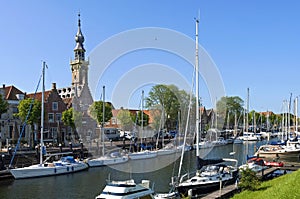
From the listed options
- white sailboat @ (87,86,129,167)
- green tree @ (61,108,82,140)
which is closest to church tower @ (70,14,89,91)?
green tree @ (61,108,82,140)

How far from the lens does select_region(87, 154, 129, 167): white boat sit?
42094 millimetres

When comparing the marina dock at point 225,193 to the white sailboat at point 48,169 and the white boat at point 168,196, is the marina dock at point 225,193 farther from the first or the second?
the white sailboat at point 48,169

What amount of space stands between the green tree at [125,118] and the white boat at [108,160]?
932 inches

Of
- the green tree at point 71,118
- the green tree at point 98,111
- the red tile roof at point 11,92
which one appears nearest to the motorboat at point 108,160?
the green tree at point 71,118

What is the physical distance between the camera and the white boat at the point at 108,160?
42094 mm

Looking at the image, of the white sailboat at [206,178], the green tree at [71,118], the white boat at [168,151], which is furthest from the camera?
the green tree at [71,118]

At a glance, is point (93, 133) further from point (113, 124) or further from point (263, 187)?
point (263, 187)

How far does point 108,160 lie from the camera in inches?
1708

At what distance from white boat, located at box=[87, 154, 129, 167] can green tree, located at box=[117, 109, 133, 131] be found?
23.7 m

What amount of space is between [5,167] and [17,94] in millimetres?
27697

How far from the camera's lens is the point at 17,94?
60656mm

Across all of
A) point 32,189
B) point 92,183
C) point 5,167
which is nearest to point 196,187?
point 92,183

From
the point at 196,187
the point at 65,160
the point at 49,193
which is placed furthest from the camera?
the point at 65,160

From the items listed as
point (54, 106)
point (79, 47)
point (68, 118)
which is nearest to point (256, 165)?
point (68, 118)
